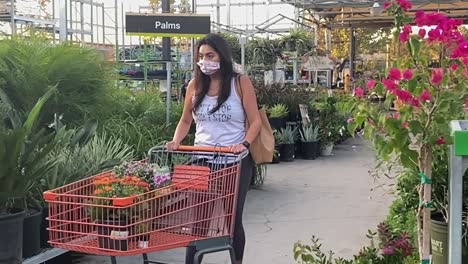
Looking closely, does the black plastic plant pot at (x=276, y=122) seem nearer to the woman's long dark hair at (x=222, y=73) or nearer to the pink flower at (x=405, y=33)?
the woman's long dark hair at (x=222, y=73)

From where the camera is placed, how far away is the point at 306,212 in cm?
636

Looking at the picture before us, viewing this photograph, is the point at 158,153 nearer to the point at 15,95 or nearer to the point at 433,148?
the point at 433,148

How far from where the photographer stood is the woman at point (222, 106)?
3.66 metres

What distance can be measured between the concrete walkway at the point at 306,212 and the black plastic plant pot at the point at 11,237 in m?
1.25

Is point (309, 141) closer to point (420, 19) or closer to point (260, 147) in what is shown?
point (260, 147)

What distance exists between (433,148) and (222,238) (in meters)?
1.13

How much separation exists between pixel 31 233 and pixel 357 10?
1674cm

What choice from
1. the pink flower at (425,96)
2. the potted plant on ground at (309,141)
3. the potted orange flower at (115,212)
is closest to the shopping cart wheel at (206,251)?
the potted orange flower at (115,212)

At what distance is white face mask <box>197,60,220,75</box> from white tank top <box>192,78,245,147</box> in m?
0.15

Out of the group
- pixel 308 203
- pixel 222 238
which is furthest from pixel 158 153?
pixel 308 203

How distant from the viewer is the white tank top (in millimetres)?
3732

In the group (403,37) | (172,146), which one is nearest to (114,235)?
(172,146)

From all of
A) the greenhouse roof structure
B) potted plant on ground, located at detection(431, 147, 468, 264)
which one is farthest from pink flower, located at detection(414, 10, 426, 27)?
the greenhouse roof structure

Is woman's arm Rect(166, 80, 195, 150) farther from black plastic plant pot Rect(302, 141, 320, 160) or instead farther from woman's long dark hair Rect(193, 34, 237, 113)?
black plastic plant pot Rect(302, 141, 320, 160)
